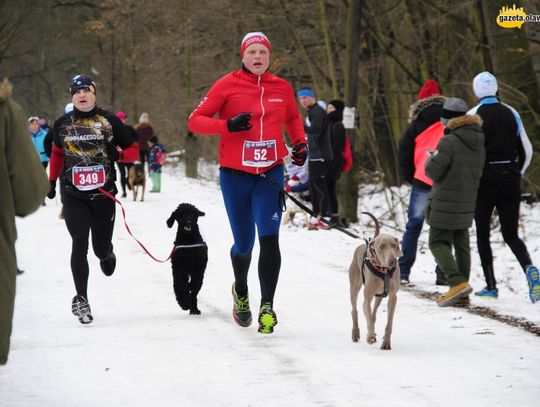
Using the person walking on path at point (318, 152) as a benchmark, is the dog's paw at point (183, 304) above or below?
below

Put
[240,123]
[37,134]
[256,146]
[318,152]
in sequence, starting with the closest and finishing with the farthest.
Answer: [240,123]
[256,146]
[318,152]
[37,134]

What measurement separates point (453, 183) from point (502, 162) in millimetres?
599

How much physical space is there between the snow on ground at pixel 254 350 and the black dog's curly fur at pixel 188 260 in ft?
0.64

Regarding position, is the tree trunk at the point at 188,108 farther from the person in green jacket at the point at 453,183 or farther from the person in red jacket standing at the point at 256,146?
the person in red jacket standing at the point at 256,146

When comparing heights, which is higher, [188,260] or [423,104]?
[423,104]

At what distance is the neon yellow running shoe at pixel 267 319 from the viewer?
6938 millimetres

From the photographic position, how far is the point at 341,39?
2050cm

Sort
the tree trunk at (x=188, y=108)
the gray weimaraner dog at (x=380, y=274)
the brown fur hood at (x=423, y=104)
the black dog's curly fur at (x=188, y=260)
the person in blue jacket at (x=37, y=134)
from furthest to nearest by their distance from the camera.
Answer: the tree trunk at (x=188, y=108), the person in blue jacket at (x=37, y=134), the brown fur hood at (x=423, y=104), the black dog's curly fur at (x=188, y=260), the gray weimaraner dog at (x=380, y=274)

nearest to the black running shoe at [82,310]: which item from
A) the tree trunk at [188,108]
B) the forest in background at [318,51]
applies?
the forest in background at [318,51]

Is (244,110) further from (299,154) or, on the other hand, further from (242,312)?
(242,312)

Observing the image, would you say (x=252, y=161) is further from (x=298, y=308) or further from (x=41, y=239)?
(x=41, y=239)

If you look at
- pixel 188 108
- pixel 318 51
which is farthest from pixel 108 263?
pixel 188 108

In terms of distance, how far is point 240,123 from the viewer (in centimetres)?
→ 653

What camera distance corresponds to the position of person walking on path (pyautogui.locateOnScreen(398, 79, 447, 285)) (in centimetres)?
944
